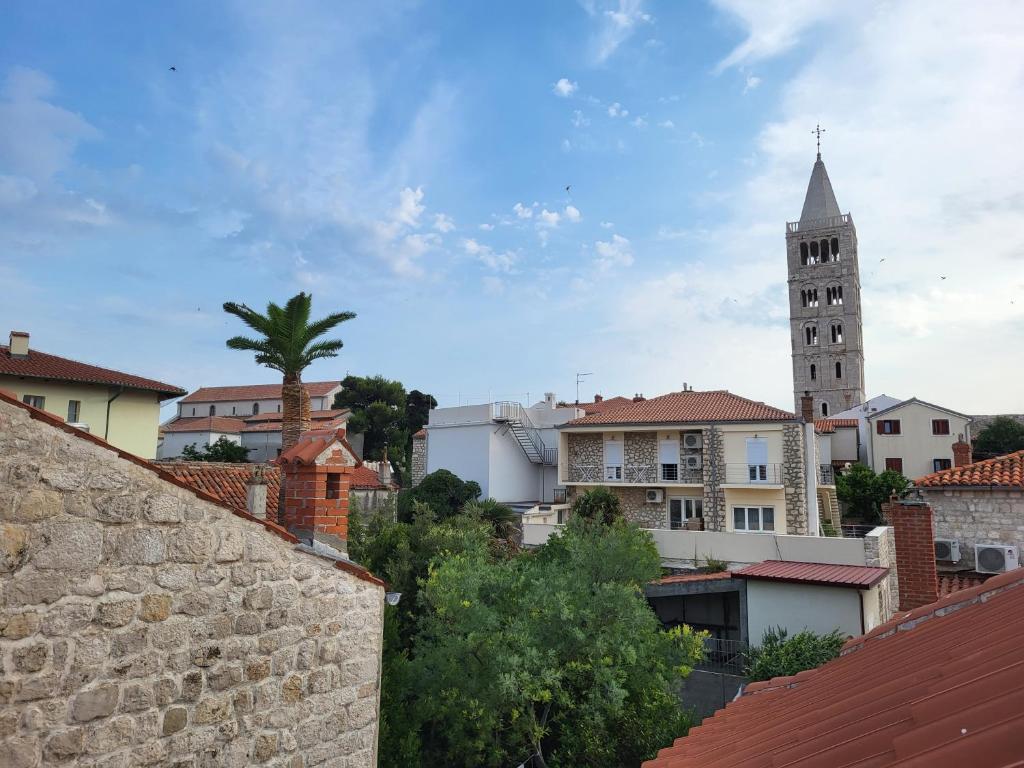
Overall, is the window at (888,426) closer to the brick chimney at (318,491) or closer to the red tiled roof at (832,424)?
the red tiled roof at (832,424)

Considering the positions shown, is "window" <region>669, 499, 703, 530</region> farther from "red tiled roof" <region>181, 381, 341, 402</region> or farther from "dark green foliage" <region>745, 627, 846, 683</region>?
→ "red tiled roof" <region>181, 381, 341, 402</region>

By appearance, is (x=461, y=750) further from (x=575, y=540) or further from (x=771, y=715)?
(x=771, y=715)

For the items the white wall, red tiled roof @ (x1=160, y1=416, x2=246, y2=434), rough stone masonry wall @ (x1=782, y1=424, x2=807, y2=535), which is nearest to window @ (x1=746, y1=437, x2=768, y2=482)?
rough stone masonry wall @ (x1=782, y1=424, x2=807, y2=535)

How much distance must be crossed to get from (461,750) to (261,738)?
585cm

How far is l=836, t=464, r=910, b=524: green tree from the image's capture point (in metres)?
29.8

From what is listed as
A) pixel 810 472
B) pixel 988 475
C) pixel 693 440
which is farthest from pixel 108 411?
pixel 988 475

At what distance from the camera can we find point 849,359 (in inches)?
2335

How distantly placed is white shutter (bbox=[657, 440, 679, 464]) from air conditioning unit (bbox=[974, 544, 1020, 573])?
12.1 meters

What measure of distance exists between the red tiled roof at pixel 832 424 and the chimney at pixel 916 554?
35.1 meters

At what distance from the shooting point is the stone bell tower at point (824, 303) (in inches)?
2340

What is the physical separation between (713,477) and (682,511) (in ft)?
6.94

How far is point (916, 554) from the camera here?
8.65 meters

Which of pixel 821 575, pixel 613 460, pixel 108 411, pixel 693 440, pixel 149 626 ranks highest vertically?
pixel 108 411

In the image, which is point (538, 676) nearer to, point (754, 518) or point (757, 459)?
point (757, 459)
